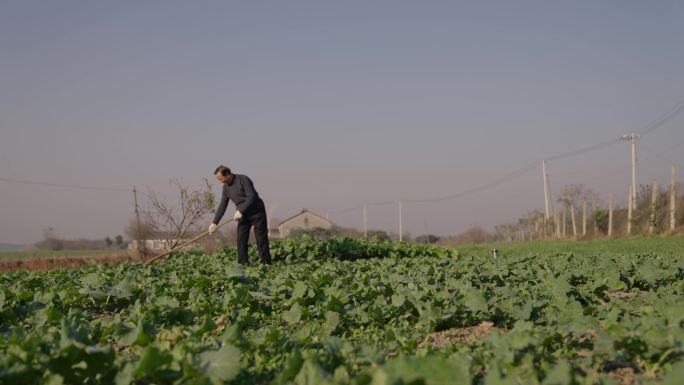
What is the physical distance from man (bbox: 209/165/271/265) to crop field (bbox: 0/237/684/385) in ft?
13.4

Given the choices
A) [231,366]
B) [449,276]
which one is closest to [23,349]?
[231,366]

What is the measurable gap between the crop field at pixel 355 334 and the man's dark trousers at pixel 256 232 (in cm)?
412

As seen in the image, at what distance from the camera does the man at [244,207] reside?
35.9 ft

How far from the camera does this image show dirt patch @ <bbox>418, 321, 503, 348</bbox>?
152 inches

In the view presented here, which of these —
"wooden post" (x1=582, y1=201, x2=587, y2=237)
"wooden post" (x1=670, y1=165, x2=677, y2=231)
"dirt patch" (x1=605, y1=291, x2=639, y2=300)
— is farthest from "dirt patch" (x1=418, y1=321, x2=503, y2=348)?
"wooden post" (x1=582, y1=201, x2=587, y2=237)

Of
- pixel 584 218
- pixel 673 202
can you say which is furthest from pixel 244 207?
pixel 584 218

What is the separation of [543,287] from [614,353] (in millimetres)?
2704

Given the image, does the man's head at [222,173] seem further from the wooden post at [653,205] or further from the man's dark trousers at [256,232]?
the wooden post at [653,205]

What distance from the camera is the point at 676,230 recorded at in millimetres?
23016

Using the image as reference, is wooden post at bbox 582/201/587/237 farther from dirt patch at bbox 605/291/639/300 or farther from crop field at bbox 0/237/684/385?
dirt patch at bbox 605/291/639/300

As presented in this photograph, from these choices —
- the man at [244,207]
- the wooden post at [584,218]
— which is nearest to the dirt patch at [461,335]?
the man at [244,207]

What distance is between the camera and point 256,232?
36.7ft

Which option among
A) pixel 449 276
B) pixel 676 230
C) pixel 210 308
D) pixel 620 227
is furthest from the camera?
pixel 620 227

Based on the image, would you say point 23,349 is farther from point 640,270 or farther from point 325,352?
point 640,270
